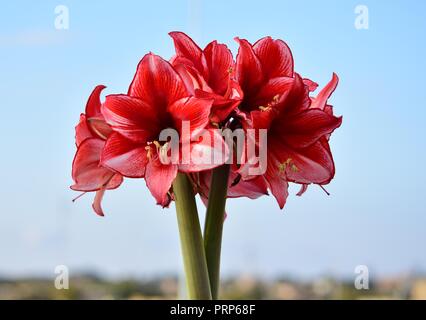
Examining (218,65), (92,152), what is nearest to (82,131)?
(92,152)

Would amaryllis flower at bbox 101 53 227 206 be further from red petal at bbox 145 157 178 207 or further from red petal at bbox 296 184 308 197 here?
red petal at bbox 296 184 308 197

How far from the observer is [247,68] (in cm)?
49

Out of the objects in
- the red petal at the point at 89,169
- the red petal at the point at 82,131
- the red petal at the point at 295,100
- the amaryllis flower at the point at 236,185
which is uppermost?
the red petal at the point at 295,100

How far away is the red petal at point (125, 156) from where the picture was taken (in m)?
0.47

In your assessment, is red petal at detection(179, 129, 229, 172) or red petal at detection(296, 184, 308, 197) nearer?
red petal at detection(179, 129, 229, 172)

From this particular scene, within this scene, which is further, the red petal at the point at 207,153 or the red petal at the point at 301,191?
the red petal at the point at 301,191

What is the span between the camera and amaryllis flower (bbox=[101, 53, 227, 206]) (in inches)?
17.8

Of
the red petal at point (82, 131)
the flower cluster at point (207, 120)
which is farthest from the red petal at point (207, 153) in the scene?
the red petal at point (82, 131)

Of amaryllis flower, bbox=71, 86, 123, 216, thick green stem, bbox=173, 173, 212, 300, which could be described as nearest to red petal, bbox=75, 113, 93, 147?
amaryllis flower, bbox=71, 86, 123, 216

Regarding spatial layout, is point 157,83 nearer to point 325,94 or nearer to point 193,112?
point 193,112

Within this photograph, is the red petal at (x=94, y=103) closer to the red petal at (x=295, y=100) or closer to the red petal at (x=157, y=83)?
the red petal at (x=157, y=83)

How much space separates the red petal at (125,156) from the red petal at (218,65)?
0.08 metres

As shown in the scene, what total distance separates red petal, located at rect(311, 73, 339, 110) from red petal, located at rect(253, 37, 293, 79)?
3cm
